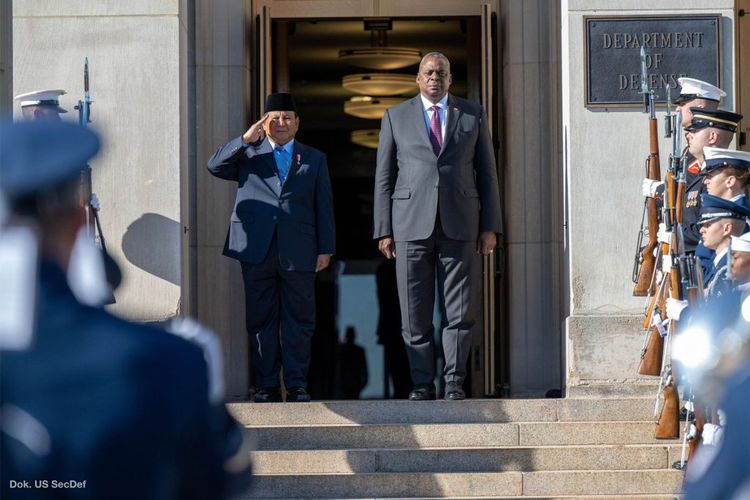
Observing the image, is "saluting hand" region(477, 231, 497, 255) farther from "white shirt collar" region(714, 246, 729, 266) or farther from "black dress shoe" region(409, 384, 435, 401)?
"white shirt collar" region(714, 246, 729, 266)

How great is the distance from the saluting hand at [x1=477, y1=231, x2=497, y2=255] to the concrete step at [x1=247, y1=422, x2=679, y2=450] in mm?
1321

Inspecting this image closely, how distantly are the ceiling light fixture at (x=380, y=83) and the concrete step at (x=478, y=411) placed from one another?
6818 millimetres

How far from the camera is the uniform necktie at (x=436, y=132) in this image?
9.71 metres

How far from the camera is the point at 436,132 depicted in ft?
32.0

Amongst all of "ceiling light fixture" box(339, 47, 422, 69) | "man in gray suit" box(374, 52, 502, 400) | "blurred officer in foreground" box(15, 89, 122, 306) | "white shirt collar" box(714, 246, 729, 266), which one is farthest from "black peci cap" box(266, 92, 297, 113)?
"blurred officer in foreground" box(15, 89, 122, 306)

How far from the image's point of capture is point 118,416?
7.53ft

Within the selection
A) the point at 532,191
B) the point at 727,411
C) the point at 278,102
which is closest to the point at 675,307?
the point at 278,102

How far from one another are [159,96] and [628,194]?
10.1ft

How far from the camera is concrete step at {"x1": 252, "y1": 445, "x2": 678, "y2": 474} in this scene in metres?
8.55

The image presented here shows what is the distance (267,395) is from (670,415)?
274 centimetres

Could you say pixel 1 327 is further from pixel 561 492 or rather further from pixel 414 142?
pixel 414 142

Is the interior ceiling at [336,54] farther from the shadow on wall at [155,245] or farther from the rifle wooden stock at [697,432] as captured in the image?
the rifle wooden stock at [697,432]

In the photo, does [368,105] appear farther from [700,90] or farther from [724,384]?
[724,384]

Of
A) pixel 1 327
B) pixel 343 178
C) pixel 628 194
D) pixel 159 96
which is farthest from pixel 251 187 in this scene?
pixel 343 178
